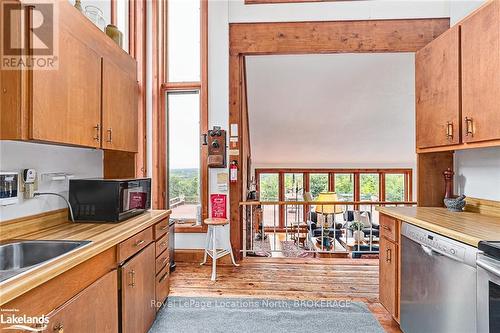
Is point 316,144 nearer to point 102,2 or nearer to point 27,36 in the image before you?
point 102,2

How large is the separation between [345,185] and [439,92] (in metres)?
6.75

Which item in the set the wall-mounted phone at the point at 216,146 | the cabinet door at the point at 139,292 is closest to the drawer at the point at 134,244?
the cabinet door at the point at 139,292

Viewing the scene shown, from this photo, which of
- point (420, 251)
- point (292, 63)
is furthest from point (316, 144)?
point (420, 251)

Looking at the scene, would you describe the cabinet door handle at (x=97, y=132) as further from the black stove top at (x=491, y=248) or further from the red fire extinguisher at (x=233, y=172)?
the black stove top at (x=491, y=248)

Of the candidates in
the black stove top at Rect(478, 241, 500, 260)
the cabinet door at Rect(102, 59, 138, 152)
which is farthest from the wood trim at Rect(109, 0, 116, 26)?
the black stove top at Rect(478, 241, 500, 260)

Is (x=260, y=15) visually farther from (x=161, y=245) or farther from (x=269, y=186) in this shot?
(x=269, y=186)

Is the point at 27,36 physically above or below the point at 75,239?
above

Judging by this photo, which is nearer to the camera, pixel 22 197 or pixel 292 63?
pixel 22 197

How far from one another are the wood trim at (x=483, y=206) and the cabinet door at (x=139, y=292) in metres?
2.63

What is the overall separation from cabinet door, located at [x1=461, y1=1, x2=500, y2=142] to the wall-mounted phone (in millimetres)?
2396

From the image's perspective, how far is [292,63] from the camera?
4.35 m

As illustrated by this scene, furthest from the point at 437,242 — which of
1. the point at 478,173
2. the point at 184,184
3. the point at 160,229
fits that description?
the point at 184,184

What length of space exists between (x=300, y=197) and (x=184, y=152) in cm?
580

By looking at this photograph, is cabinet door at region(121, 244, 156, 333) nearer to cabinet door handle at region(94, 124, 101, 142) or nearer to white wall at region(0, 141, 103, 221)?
white wall at region(0, 141, 103, 221)
